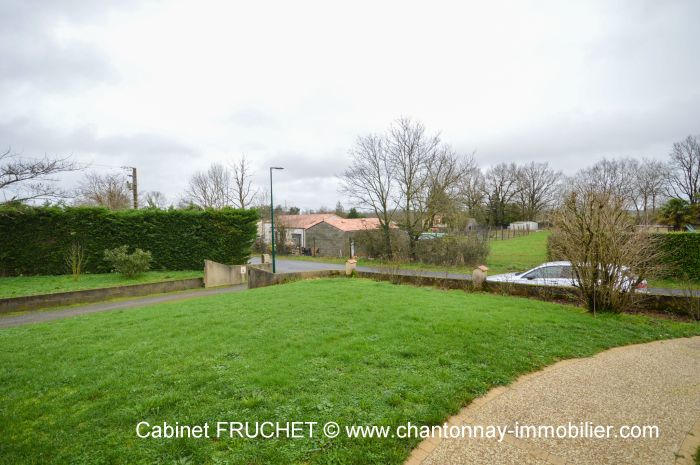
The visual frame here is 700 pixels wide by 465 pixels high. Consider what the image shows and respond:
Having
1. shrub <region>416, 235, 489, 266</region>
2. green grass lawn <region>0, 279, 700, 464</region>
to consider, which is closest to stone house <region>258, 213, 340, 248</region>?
shrub <region>416, 235, 489, 266</region>

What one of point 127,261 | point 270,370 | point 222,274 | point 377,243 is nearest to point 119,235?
point 127,261

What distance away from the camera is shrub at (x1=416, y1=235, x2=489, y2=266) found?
70.3ft

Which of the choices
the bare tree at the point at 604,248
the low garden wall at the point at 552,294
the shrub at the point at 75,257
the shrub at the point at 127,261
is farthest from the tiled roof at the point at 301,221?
the bare tree at the point at 604,248

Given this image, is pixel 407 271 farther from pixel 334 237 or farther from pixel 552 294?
pixel 334 237

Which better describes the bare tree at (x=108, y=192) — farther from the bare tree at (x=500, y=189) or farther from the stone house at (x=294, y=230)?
the bare tree at (x=500, y=189)

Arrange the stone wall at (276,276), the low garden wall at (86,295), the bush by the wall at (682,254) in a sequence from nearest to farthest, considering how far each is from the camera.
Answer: the low garden wall at (86,295), the bush by the wall at (682,254), the stone wall at (276,276)

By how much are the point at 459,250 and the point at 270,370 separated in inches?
759

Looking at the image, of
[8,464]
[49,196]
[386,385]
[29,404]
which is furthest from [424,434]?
[49,196]

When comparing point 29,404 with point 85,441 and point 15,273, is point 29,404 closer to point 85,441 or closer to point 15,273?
point 85,441

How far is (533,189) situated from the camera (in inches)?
2061

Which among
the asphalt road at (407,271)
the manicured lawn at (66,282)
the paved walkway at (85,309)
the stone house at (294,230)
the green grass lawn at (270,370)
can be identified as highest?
the stone house at (294,230)

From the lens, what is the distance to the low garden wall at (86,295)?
11133 millimetres

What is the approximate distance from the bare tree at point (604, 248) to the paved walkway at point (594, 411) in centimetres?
237

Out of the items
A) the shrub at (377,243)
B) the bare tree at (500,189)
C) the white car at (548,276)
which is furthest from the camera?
the bare tree at (500,189)
